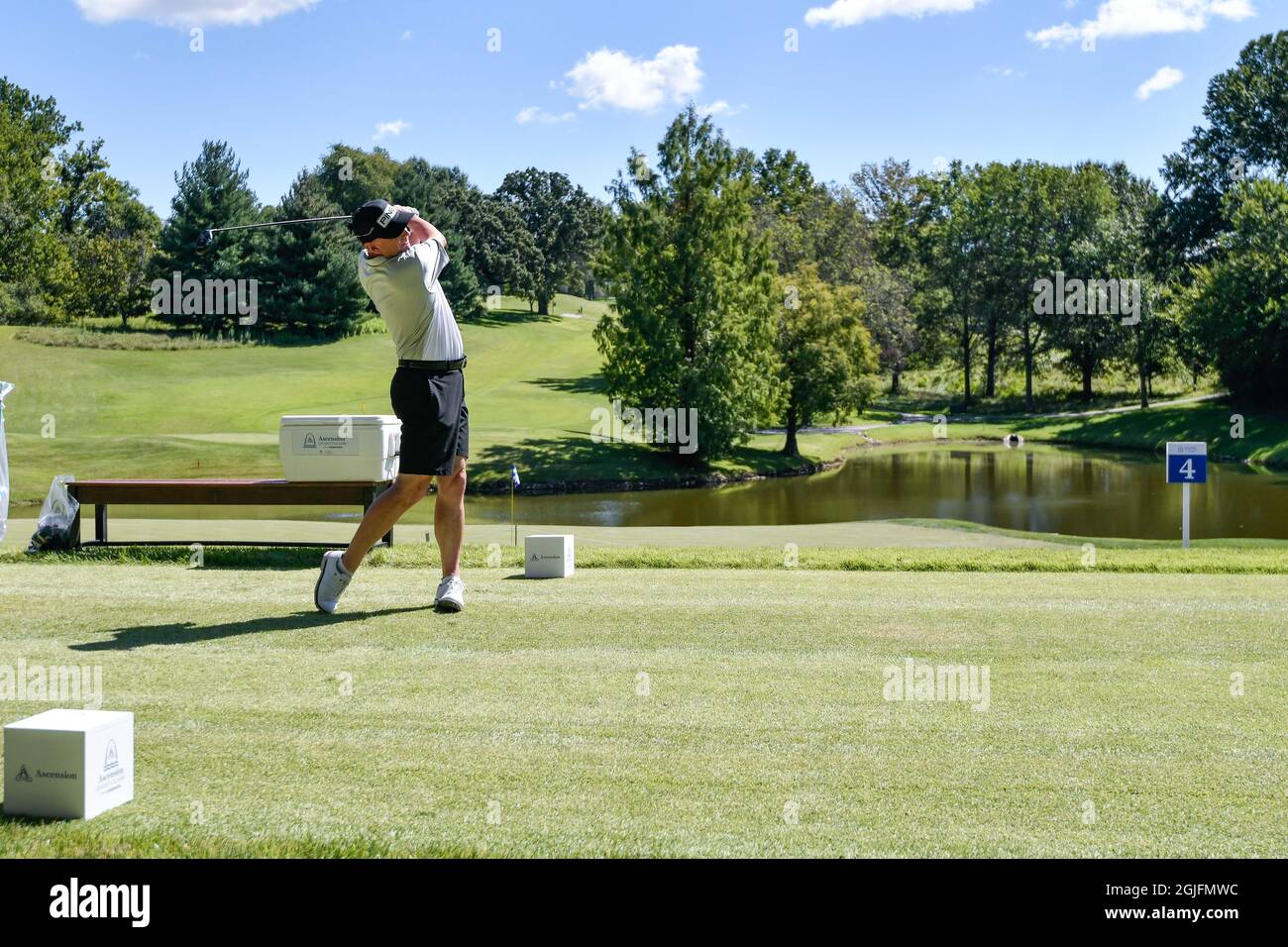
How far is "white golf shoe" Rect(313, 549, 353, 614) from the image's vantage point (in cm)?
724

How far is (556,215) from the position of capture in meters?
111

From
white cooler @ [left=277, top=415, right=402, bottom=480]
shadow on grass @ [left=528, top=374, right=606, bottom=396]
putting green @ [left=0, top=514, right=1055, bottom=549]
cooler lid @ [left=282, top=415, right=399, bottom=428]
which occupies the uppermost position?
shadow on grass @ [left=528, top=374, right=606, bottom=396]

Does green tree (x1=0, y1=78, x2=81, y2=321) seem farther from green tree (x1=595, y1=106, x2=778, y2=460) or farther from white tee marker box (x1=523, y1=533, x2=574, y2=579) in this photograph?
white tee marker box (x1=523, y1=533, x2=574, y2=579)

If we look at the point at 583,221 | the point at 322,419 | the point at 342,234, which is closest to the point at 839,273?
the point at 342,234

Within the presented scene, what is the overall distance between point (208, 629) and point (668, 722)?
3109mm

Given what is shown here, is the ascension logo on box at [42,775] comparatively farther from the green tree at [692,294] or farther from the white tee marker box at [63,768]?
the green tree at [692,294]

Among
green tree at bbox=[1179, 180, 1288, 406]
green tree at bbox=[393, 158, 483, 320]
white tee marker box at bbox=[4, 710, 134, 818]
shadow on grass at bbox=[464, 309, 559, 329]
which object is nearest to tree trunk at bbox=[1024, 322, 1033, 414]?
green tree at bbox=[1179, 180, 1288, 406]

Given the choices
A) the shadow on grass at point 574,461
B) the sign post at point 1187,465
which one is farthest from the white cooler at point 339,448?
the shadow on grass at point 574,461

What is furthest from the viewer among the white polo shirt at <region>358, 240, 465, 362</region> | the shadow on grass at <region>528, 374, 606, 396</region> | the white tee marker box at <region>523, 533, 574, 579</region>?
the shadow on grass at <region>528, 374, 606, 396</region>

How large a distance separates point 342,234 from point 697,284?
121ft

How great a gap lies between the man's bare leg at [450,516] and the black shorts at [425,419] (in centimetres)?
26

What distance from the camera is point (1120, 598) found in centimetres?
811

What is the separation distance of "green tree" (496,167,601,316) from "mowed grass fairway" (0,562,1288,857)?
321 ft
